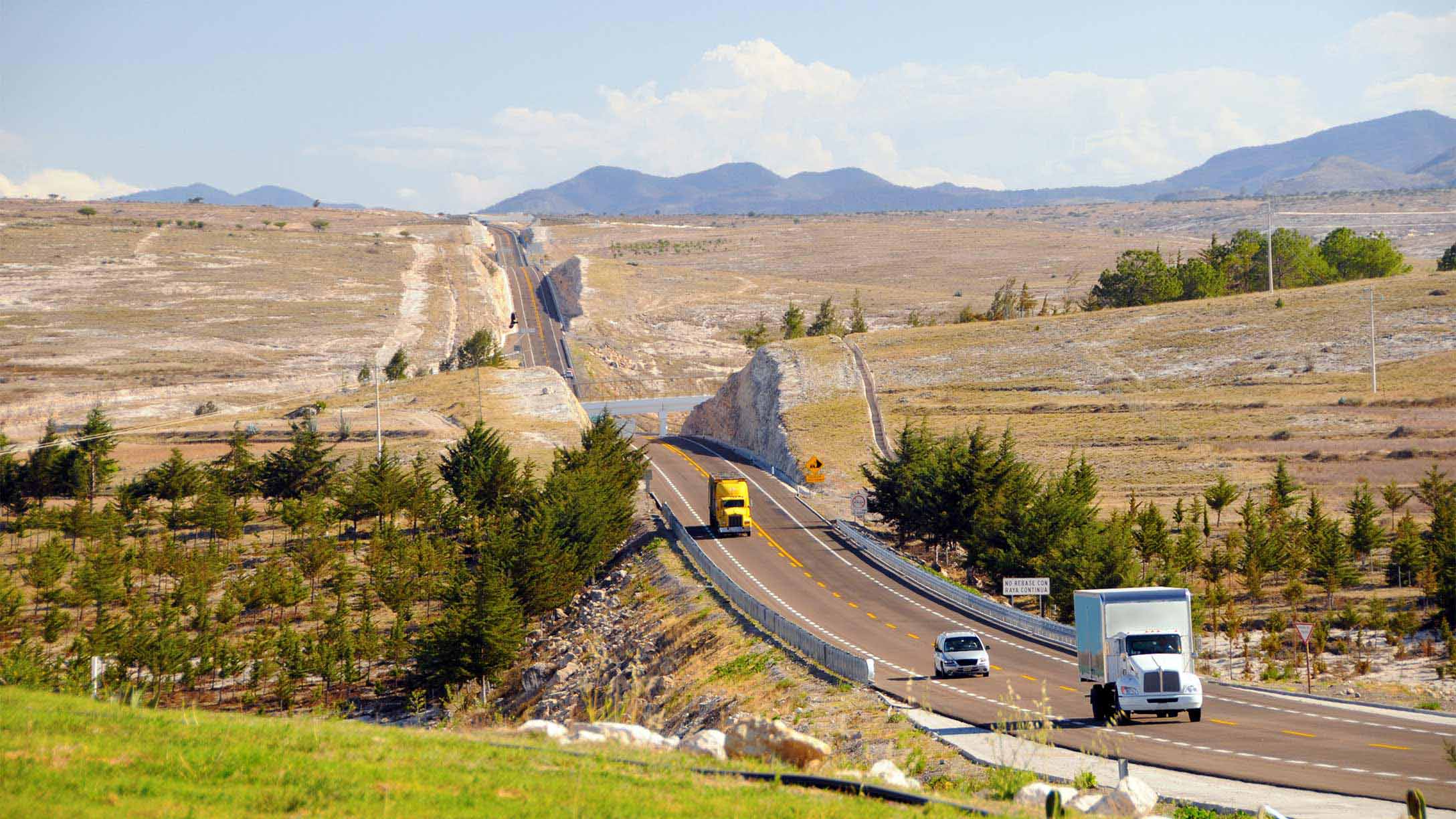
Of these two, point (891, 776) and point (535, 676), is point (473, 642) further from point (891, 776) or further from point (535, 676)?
point (891, 776)

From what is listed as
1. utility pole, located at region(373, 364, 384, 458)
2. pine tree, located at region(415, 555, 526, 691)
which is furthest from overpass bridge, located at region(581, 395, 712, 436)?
pine tree, located at region(415, 555, 526, 691)

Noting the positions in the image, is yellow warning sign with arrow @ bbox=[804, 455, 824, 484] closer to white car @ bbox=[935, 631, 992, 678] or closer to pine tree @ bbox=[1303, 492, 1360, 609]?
pine tree @ bbox=[1303, 492, 1360, 609]

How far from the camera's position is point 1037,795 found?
56.1 ft

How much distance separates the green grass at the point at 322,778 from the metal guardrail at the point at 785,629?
17795 mm

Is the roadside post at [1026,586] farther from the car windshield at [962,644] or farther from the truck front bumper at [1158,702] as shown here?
the truck front bumper at [1158,702]

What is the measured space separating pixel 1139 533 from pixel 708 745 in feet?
153

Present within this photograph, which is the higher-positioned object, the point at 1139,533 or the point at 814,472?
the point at 814,472

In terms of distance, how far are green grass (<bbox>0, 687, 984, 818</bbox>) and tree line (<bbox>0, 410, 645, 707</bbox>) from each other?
21.0 m

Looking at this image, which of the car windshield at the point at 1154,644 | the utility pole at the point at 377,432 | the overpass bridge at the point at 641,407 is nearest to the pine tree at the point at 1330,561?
the car windshield at the point at 1154,644

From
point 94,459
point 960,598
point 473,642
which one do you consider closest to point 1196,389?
point 960,598

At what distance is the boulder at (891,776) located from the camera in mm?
17031

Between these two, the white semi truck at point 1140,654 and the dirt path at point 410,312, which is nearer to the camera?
the white semi truck at point 1140,654

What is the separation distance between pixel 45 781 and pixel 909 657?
30519mm

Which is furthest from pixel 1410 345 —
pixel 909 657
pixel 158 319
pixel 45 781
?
pixel 158 319
